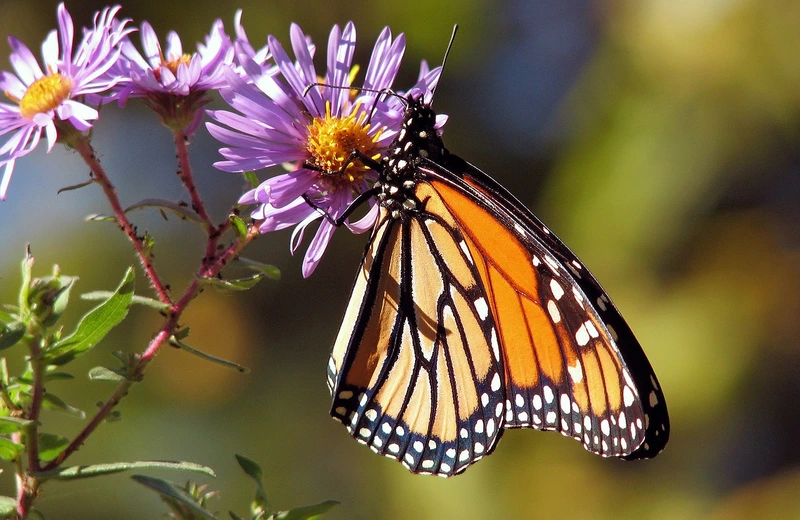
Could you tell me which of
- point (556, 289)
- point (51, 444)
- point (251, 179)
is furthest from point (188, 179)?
point (556, 289)

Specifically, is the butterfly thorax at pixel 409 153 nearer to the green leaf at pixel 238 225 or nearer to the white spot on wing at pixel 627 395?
the green leaf at pixel 238 225

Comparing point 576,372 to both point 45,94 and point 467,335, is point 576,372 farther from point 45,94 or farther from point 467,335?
point 45,94

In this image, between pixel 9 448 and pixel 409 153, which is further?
pixel 409 153

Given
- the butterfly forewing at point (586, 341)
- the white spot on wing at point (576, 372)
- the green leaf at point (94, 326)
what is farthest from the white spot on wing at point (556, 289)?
the green leaf at point (94, 326)

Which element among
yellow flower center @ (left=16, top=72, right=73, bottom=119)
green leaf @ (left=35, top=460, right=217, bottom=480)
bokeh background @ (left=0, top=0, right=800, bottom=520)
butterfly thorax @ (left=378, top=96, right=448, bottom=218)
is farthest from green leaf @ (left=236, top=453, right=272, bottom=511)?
bokeh background @ (left=0, top=0, right=800, bottom=520)

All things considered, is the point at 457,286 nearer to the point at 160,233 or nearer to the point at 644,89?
the point at 644,89

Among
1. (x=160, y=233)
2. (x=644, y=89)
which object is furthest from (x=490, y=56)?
(x=160, y=233)
